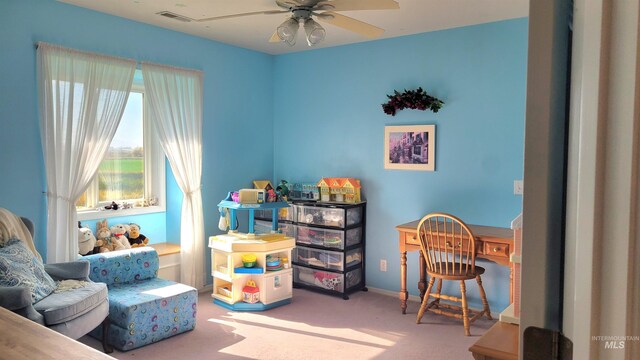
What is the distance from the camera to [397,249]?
4773mm

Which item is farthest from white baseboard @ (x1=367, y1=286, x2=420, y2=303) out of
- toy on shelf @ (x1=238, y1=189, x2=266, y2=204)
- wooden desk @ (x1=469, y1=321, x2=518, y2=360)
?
wooden desk @ (x1=469, y1=321, x2=518, y2=360)

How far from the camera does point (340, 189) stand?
500 cm

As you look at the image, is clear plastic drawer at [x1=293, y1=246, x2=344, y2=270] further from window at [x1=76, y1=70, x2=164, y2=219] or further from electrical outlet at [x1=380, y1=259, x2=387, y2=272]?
window at [x1=76, y1=70, x2=164, y2=219]

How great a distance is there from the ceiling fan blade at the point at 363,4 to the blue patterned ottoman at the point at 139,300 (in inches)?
92.9

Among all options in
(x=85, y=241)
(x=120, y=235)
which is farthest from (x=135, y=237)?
(x=85, y=241)

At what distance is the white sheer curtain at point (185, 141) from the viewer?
4438mm

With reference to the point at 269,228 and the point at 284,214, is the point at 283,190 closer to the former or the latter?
the point at 284,214

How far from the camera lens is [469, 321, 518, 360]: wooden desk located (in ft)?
5.40

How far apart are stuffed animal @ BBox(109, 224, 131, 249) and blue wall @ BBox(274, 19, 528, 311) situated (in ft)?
6.25

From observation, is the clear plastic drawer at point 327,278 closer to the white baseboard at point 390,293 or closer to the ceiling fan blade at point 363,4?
the white baseboard at point 390,293

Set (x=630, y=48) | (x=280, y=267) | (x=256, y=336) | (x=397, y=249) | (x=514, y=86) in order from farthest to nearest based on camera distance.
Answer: (x=397, y=249) → (x=280, y=267) → (x=514, y=86) → (x=256, y=336) → (x=630, y=48)

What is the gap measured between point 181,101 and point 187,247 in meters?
1.40

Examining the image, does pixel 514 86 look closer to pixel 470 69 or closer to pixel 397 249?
pixel 470 69

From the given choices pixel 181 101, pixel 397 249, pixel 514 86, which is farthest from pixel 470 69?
pixel 181 101
